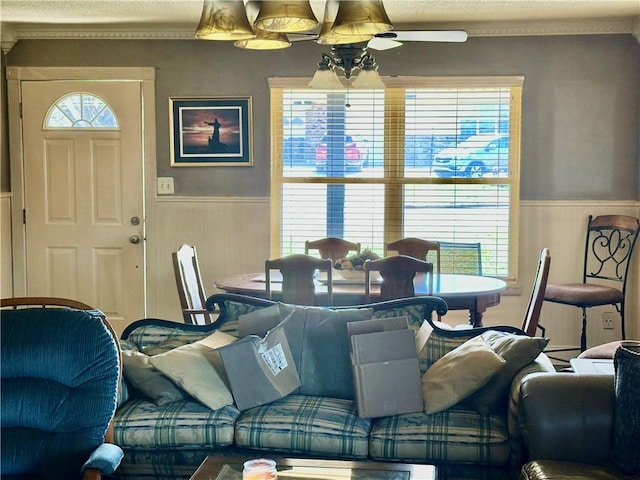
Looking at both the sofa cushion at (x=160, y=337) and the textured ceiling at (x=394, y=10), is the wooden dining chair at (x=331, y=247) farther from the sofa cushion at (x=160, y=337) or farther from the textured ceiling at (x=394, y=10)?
the sofa cushion at (x=160, y=337)

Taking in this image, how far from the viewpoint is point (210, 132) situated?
566cm

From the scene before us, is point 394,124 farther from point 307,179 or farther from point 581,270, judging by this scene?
point 581,270

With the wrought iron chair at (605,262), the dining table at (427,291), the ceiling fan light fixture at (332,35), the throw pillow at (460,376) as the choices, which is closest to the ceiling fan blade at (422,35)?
the ceiling fan light fixture at (332,35)

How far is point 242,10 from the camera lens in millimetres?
3129

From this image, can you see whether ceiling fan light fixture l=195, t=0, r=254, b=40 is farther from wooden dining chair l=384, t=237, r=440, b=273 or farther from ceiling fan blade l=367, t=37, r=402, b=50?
wooden dining chair l=384, t=237, r=440, b=273

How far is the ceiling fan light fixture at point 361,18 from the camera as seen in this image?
302cm

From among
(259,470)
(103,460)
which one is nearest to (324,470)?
(259,470)

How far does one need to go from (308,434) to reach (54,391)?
92 cm

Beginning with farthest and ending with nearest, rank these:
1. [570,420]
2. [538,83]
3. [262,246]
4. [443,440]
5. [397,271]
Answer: [262,246], [538,83], [397,271], [443,440], [570,420]

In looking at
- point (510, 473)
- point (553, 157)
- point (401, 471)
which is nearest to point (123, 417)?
point (401, 471)

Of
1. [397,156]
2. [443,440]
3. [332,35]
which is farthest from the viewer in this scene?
[397,156]

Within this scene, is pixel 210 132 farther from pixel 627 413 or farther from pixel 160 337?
pixel 627 413

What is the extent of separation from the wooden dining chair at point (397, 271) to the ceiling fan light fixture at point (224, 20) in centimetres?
138

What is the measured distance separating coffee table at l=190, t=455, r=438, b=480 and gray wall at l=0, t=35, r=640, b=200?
3.49m
